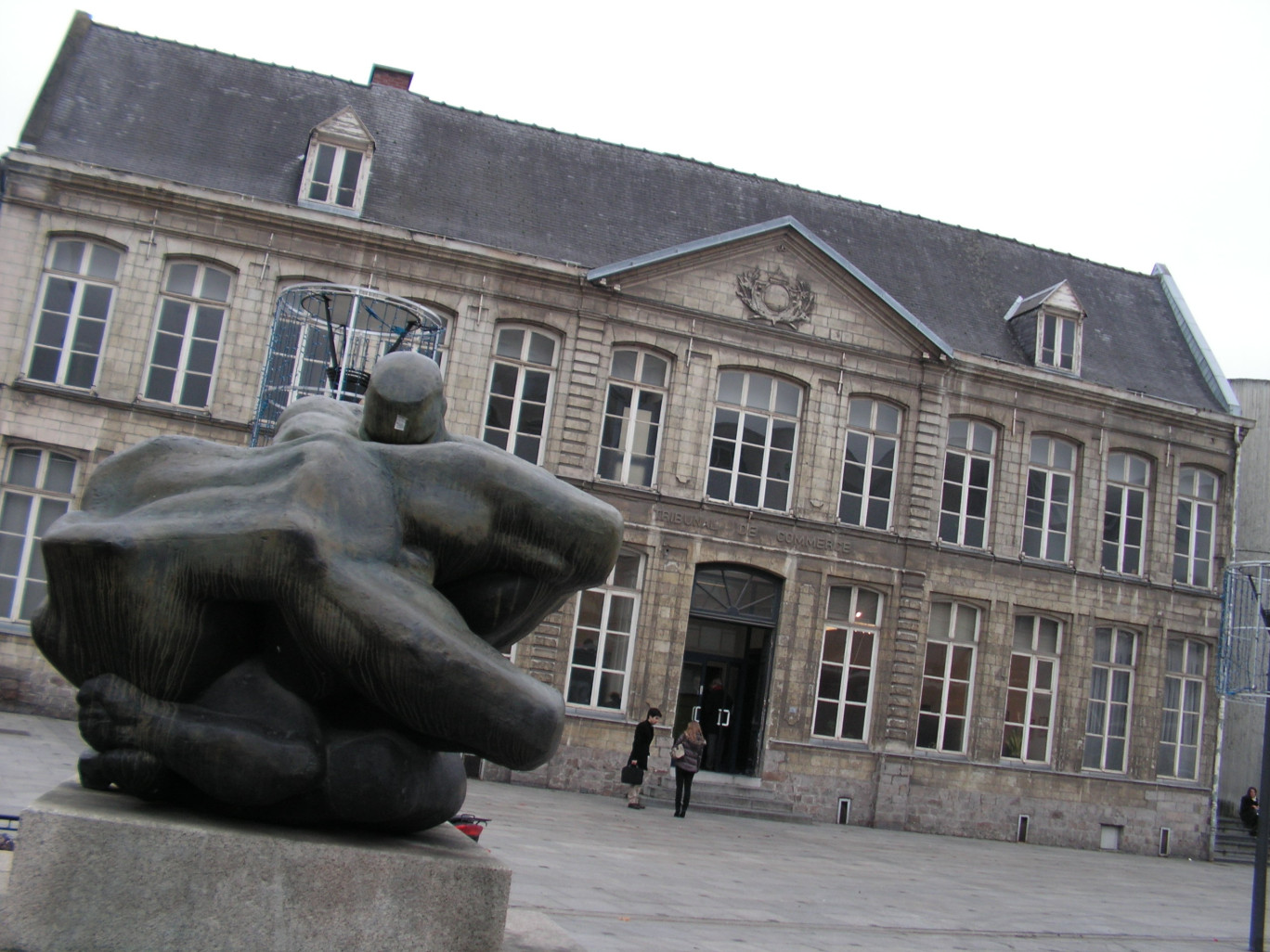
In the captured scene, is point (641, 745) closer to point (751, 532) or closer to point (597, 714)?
point (597, 714)

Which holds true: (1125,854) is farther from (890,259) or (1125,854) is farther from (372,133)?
(372,133)

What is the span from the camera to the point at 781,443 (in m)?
21.3

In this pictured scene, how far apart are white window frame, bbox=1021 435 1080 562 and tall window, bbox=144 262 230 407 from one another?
15212 mm

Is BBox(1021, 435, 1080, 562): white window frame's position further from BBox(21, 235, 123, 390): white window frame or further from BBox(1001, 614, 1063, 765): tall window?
BBox(21, 235, 123, 390): white window frame

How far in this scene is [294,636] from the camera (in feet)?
12.0

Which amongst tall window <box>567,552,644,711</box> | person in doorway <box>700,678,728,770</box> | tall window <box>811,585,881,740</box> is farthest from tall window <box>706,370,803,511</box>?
person in doorway <box>700,678,728,770</box>

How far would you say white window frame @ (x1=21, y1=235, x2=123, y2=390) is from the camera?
18.5 m

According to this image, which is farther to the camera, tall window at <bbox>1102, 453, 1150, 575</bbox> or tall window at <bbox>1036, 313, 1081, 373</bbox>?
tall window at <bbox>1036, 313, 1081, 373</bbox>

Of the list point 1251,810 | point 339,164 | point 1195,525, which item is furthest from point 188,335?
point 1251,810

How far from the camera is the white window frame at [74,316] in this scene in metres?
18.5

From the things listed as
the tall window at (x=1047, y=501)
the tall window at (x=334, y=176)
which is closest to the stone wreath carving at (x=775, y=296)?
the tall window at (x=1047, y=501)

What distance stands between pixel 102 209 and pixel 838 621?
14232 mm

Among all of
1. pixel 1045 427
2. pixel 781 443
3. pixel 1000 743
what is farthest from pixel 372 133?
pixel 1000 743

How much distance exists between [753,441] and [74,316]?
11525 mm
